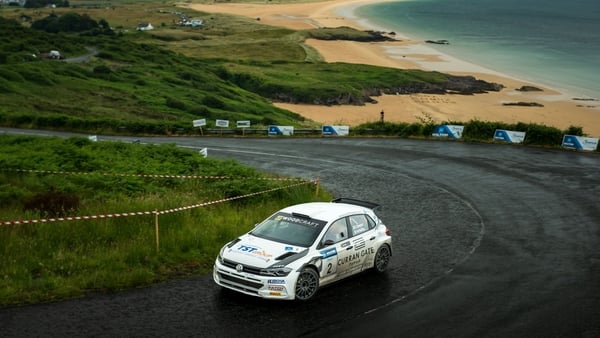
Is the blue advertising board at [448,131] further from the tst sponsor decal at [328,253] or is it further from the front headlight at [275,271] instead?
the front headlight at [275,271]

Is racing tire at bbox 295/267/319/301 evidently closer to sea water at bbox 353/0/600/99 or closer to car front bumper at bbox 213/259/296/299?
car front bumper at bbox 213/259/296/299

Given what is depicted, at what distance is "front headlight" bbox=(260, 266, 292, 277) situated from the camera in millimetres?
13523

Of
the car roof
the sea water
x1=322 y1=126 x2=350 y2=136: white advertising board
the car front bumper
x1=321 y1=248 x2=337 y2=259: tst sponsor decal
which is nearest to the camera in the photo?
the car front bumper

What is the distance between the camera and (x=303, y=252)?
14.1m

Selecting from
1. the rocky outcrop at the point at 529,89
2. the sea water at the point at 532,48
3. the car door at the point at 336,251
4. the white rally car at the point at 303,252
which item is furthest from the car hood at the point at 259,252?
the rocky outcrop at the point at 529,89

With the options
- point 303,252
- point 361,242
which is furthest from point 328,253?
point 361,242

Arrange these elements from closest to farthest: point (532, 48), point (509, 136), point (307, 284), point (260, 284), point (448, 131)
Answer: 1. point (260, 284)
2. point (307, 284)
3. point (509, 136)
4. point (448, 131)
5. point (532, 48)

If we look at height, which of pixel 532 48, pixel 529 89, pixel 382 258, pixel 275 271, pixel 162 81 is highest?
pixel 532 48

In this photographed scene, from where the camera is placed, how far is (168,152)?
28938 mm

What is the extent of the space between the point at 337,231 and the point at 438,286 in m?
2.70

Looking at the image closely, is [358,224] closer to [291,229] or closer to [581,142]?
[291,229]

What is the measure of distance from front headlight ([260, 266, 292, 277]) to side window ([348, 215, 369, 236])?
2.47m

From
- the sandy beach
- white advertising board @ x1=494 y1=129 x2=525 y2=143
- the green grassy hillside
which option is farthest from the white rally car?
the sandy beach

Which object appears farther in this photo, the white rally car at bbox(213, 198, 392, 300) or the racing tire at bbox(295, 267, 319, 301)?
the racing tire at bbox(295, 267, 319, 301)
